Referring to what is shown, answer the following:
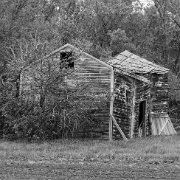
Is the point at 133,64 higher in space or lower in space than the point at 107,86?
higher

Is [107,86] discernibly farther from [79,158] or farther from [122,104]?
[79,158]

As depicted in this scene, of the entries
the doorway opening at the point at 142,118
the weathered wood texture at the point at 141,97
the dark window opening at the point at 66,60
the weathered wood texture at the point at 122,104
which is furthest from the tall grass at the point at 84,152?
the doorway opening at the point at 142,118

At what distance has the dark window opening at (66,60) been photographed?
1952 cm

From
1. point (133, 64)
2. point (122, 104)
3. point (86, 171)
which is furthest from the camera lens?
point (133, 64)

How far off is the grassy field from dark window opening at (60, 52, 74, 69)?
11.8ft

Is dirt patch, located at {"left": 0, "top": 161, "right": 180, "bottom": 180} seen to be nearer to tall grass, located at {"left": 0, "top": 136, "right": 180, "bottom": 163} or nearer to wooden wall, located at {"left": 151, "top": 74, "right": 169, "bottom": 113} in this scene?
tall grass, located at {"left": 0, "top": 136, "right": 180, "bottom": 163}

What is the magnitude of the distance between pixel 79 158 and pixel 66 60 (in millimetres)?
7195

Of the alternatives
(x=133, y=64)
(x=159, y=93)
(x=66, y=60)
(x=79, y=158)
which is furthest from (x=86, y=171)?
(x=159, y=93)

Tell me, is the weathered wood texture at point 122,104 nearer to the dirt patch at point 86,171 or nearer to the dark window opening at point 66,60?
the dark window opening at point 66,60

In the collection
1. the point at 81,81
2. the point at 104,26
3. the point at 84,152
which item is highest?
the point at 104,26

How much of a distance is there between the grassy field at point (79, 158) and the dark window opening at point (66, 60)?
11.8 feet

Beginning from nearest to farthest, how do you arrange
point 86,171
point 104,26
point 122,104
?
1. point 86,171
2. point 122,104
3. point 104,26

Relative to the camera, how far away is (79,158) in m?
14.1

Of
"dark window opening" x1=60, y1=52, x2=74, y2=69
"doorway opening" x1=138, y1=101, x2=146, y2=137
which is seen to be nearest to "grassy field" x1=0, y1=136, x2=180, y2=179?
"dark window opening" x1=60, y1=52, x2=74, y2=69
